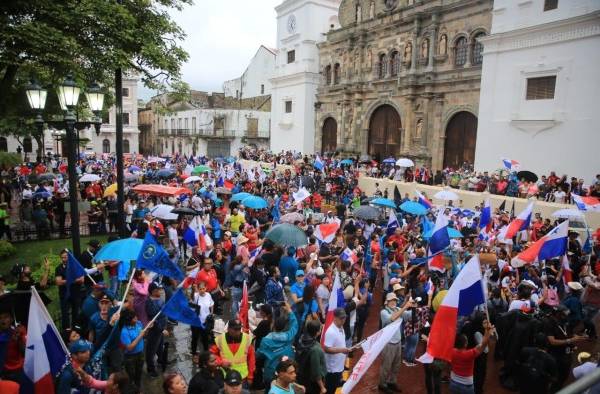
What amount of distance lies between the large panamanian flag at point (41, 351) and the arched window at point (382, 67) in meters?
29.3

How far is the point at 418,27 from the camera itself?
27688 mm

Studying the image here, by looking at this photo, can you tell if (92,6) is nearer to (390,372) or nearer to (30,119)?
(30,119)

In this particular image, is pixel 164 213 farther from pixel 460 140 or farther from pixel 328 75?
pixel 328 75

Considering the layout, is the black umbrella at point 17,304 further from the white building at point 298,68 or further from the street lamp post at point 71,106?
the white building at point 298,68

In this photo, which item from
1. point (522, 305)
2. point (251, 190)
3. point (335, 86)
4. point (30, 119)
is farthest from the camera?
point (335, 86)

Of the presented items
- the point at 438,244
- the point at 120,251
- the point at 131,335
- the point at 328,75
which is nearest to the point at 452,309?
the point at 438,244

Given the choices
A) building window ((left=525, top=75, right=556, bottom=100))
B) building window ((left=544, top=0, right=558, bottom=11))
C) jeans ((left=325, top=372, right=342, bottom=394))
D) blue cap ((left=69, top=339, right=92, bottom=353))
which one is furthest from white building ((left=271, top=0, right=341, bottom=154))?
blue cap ((left=69, top=339, right=92, bottom=353))

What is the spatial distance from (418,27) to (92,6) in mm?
23005

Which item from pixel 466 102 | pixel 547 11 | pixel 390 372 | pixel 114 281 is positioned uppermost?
pixel 547 11

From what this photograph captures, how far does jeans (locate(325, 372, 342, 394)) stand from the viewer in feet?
20.0

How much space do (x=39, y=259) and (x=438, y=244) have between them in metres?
11.1

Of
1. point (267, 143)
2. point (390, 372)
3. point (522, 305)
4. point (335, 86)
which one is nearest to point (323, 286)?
point (390, 372)

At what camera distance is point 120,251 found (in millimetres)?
7355

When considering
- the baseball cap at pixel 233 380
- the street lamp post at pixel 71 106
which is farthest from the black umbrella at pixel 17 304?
the baseball cap at pixel 233 380
